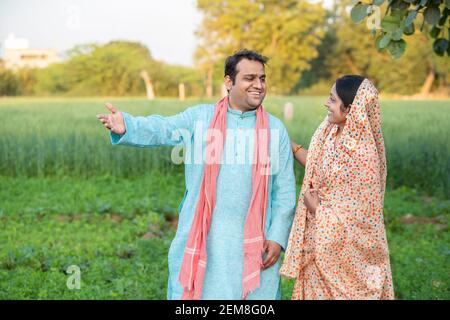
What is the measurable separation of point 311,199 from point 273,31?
4007 centimetres

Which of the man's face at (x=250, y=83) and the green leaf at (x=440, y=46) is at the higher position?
the green leaf at (x=440, y=46)

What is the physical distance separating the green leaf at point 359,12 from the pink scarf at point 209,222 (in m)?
1.02

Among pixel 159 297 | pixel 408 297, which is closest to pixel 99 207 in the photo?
pixel 159 297

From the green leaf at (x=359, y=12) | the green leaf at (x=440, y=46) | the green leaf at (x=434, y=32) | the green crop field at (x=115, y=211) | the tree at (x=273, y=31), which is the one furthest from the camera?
the tree at (x=273, y=31)

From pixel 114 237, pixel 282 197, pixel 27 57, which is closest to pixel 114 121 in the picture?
pixel 282 197

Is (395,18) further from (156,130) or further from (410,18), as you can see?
(156,130)

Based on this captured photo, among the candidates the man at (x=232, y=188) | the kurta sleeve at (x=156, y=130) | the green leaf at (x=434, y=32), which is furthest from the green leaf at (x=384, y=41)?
the green leaf at (x=434, y=32)

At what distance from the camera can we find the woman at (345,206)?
274 cm

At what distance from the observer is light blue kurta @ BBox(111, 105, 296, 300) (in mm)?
2865

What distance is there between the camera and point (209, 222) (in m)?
2.85

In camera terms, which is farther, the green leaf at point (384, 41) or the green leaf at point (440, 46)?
the green leaf at point (440, 46)

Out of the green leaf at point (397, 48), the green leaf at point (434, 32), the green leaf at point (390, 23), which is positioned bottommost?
the green leaf at point (397, 48)

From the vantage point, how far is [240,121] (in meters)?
2.93

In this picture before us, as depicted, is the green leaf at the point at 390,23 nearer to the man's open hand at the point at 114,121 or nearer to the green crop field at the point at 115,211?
the man's open hand at the point at 114,121
